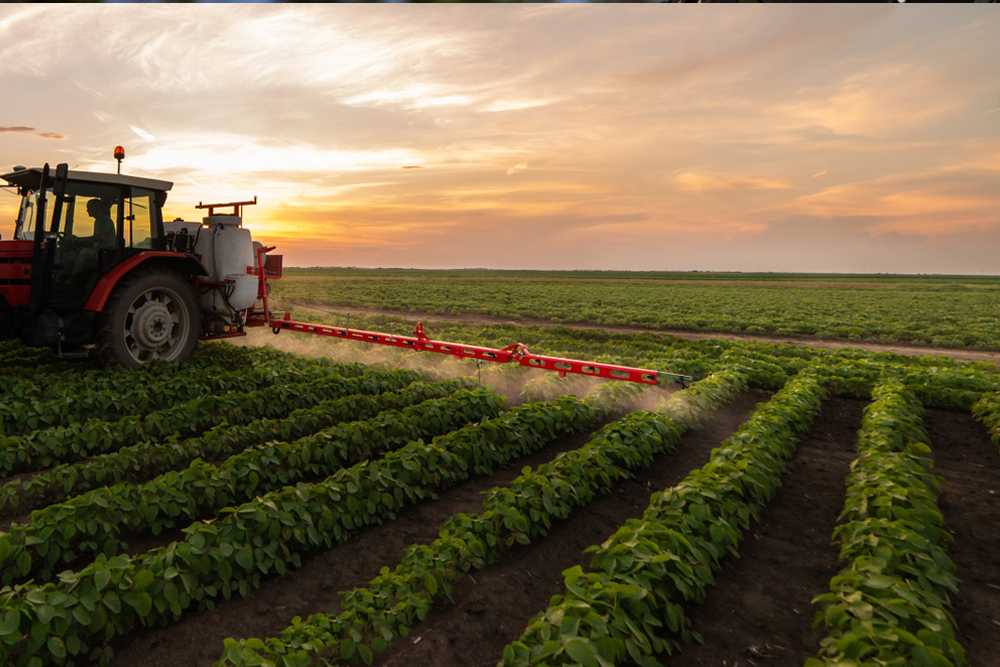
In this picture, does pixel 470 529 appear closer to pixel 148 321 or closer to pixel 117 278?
pixel 117 278

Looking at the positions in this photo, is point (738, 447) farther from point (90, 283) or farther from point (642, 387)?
point (90, 283)

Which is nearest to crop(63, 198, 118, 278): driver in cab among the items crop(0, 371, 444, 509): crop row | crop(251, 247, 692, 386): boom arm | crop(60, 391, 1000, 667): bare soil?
crop(251, 247, 692, 386): boom arm

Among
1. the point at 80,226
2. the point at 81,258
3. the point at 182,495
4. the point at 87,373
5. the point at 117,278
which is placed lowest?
the point at 182,495

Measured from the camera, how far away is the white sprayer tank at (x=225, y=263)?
1050cm

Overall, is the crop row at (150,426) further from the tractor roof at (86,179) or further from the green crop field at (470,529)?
the tractor roof at (86,179)

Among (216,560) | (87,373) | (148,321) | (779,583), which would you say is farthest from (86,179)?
(779,583)

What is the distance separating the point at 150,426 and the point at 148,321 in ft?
10.5

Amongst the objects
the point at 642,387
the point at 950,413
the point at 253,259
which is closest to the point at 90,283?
the point at 253,259

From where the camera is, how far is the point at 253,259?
35.7ft

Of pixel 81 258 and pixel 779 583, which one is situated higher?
pixel 81 258

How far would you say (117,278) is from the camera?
852 centimetres

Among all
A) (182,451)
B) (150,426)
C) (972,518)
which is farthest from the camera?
(150,426)

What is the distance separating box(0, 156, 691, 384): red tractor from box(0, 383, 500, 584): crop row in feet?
8.56

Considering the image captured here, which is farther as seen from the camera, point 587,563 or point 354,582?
point 587,563
